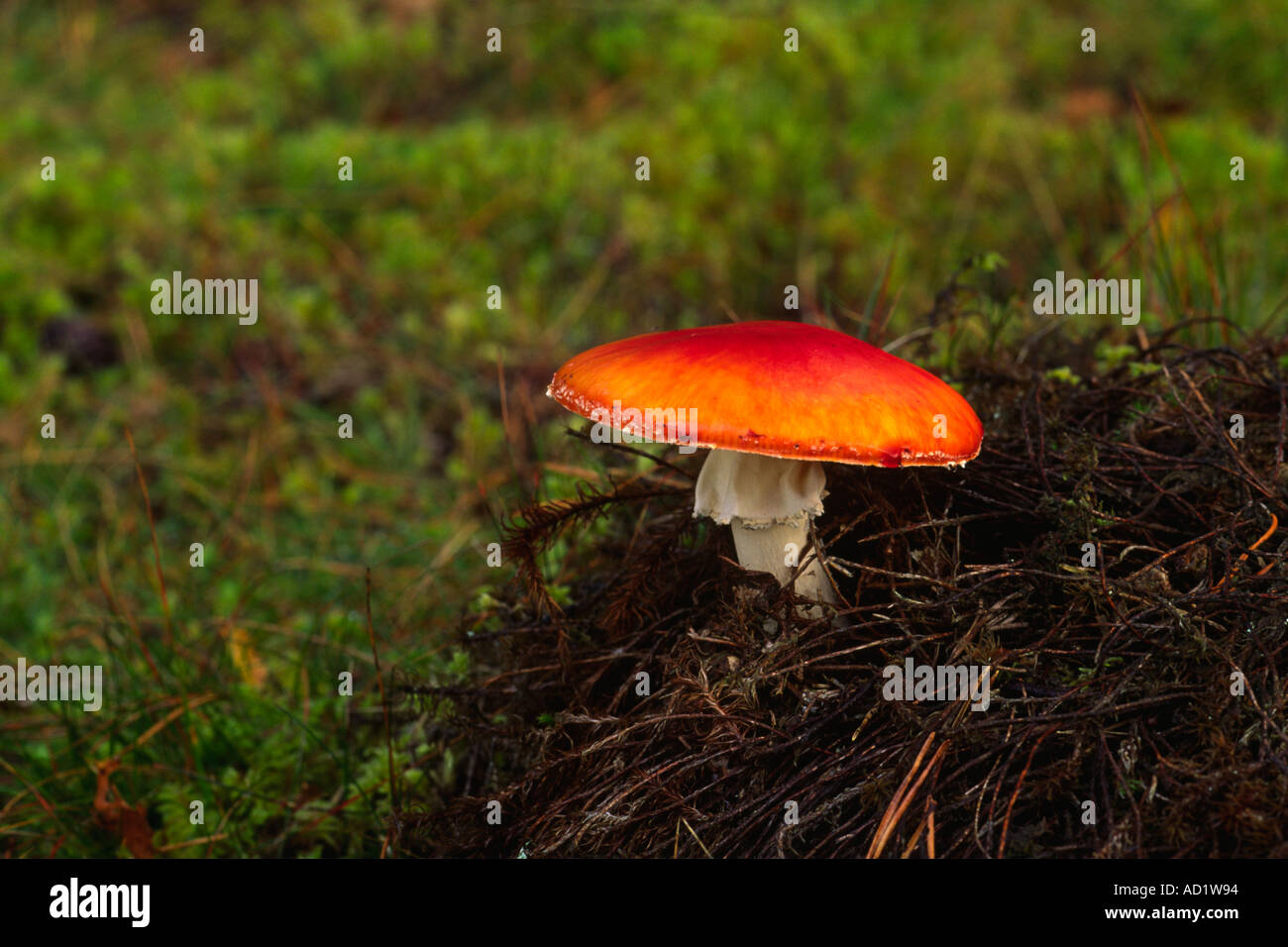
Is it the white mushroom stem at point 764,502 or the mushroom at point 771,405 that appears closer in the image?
the mushroom at point 771,405

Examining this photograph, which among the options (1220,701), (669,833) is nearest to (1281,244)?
(1220,701)

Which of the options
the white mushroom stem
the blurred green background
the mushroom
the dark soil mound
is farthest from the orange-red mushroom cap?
the blurred green background

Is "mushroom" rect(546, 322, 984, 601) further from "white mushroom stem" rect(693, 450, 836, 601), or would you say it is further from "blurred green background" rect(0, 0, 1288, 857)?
"blurred green background" rect(0, 0, 1288, 857)

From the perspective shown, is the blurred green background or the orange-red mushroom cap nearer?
the orange-red mushroom cap

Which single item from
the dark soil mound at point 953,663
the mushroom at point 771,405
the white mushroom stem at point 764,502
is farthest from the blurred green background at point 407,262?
the mushroom at point 771,405

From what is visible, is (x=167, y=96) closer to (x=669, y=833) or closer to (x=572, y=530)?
(x=572, y=530)

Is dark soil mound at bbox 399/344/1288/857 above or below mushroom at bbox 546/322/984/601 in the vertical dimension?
below

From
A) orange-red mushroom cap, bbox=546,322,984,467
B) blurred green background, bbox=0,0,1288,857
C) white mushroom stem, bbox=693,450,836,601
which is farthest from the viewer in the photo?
blurred green background, bbox=0,0,1288,857

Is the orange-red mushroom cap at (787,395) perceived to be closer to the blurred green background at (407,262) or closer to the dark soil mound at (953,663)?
the dark soil mound at (953,663)
